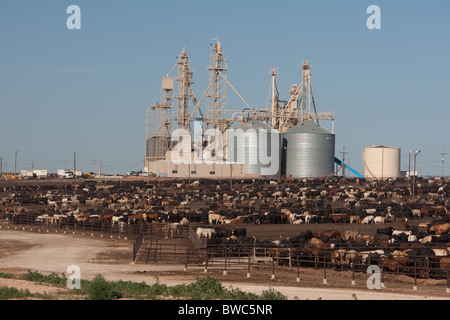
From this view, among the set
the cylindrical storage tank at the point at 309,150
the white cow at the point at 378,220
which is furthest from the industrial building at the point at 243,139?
the white cow at the point at 378,220

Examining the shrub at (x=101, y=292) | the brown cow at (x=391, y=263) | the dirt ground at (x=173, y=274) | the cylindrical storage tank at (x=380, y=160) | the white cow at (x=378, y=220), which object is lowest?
the dirt ground at (x=173, y=274)

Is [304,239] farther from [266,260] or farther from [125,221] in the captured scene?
[125,221]

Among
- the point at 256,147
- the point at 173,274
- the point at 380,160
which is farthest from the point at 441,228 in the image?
the point at 380,160

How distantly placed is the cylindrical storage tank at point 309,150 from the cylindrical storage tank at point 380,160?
32.0 feet

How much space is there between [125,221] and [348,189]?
38623mm

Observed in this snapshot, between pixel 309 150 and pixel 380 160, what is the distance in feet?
48.7

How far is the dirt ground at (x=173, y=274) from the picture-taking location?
2122 centimetres

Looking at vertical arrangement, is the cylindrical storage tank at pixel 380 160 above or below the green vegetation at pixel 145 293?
Result: above

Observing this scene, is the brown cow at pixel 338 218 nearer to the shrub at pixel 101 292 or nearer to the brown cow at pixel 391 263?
the brown cow at pixel 391 263

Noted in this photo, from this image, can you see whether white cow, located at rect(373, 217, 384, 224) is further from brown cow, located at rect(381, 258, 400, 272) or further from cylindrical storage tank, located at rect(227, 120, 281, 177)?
cylindrical storage tank, located at rect(227, 120, 281, 177)

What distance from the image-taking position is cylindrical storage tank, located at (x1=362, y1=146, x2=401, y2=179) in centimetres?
11194

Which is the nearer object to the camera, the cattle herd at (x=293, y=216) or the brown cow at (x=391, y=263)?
the brown cow at (x=391, y=263)
